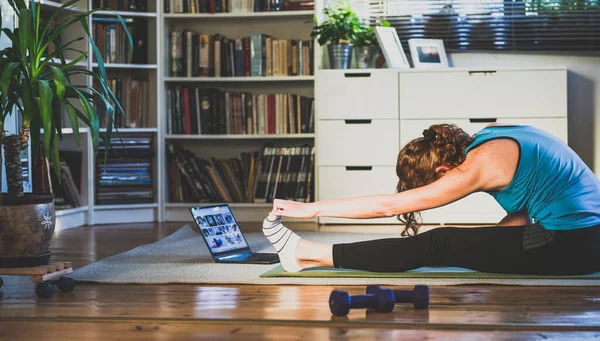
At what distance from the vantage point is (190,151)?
5.14 m

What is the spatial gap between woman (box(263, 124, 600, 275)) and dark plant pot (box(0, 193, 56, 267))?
673 mm

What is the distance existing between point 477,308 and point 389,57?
256 centimetres

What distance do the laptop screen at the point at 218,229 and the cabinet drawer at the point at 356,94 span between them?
55.5 inches

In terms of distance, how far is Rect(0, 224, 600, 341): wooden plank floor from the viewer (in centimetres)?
185

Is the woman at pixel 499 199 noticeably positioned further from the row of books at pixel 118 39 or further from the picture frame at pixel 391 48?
the row of books at pixel 118 39

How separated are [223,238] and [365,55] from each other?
1833mm

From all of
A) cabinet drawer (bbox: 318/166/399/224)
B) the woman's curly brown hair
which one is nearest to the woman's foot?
the woman's curly brown hair

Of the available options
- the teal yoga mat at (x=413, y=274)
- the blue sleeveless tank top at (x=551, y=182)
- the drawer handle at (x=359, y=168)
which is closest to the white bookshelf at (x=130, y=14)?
the drawer handle at (x=359, y=168)

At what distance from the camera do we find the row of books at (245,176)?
190 inches

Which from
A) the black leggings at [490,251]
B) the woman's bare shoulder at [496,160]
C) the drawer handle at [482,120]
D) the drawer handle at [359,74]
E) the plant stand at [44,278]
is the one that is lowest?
the plant stand at [44,278]

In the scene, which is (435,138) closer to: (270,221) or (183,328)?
(270,221)

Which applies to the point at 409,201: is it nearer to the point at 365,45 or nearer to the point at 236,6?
the point at 365,45

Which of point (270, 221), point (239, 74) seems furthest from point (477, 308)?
point (239, 74)

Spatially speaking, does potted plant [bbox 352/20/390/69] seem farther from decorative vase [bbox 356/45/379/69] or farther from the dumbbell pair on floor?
the dumbbell pair on floor
